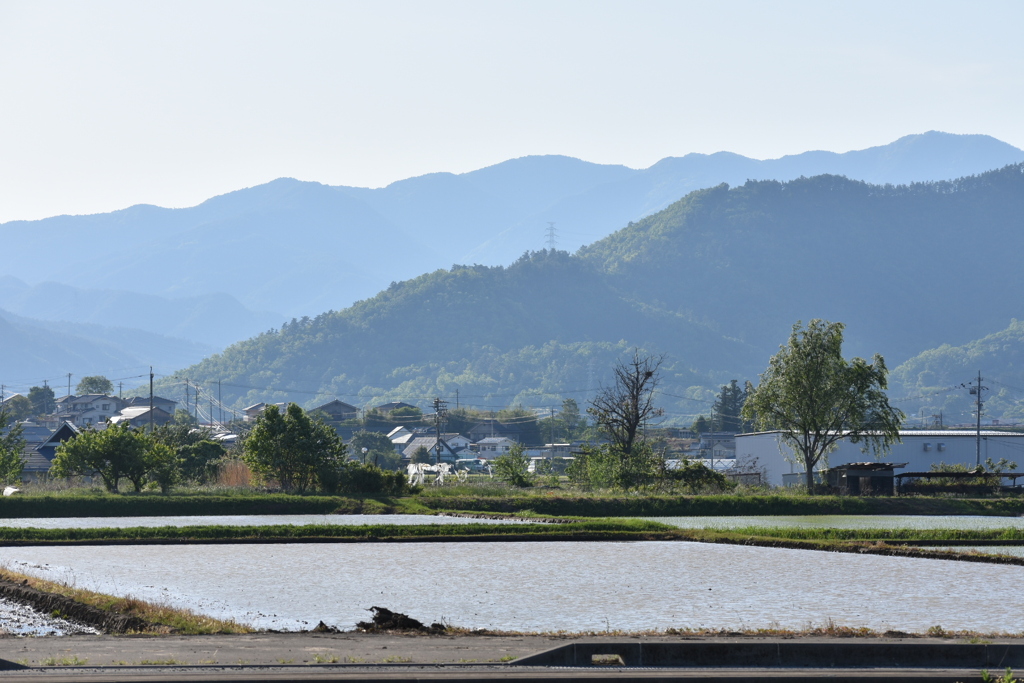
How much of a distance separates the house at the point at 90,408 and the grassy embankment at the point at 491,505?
108 m

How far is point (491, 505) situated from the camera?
151ft

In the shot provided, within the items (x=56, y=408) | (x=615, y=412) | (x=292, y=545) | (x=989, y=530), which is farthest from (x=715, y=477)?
(x=56, y=408)

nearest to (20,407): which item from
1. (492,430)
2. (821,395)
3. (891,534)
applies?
(492,430)

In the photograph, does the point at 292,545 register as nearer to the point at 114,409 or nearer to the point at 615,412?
the point at 615,412

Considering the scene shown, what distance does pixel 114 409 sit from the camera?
155 meters

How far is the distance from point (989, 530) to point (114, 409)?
143 metres

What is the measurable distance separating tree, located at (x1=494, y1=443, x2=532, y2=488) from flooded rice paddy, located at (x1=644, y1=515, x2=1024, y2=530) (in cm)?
1453

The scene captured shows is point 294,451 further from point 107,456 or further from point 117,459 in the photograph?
point 107,456

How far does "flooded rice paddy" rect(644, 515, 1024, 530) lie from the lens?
37.6m

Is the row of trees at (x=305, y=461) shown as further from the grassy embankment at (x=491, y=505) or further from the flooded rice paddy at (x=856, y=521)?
the flooded rice paddy at (x=856, y=521)

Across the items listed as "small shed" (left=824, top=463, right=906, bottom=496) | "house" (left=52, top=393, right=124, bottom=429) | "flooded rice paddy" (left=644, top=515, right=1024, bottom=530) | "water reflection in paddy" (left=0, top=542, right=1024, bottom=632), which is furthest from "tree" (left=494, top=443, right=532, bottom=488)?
"house" (left=52, top=393, right=124, bottom=429)

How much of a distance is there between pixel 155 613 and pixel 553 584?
9.05 m

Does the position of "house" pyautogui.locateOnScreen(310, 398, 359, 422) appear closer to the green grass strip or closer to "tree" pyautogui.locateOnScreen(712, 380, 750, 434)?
"tree" pyautogui.locateOnScreen(712, 380, 750, 434)

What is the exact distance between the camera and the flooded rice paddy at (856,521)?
37562mm
